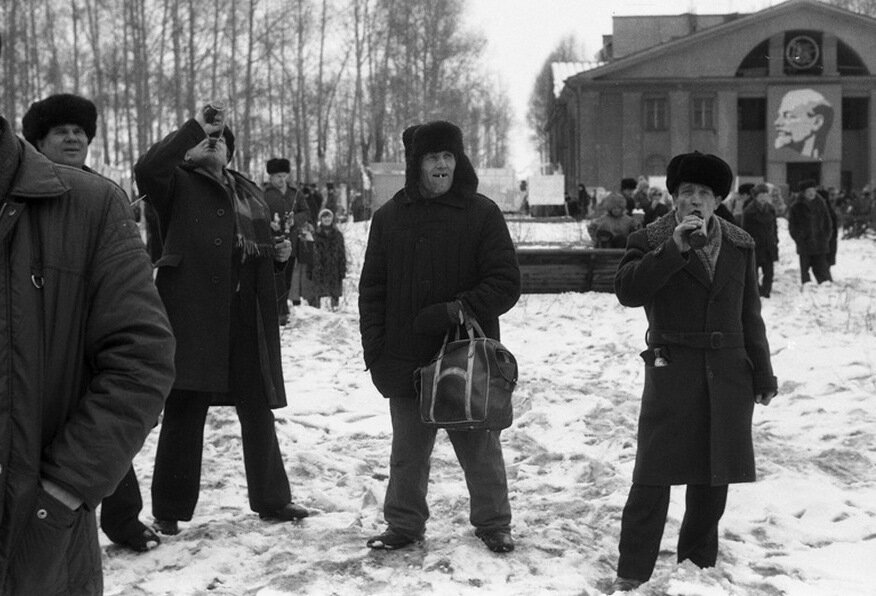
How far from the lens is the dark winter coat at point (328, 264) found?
13805 millimetres

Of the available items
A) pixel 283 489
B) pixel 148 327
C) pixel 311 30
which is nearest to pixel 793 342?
pixel 283 489

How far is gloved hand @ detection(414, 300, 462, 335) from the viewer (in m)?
4.76

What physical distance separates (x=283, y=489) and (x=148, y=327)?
10.0 ft

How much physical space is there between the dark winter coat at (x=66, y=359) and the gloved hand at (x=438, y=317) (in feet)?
7.56

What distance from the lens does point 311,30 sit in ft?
144

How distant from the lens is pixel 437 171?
16.2 feet

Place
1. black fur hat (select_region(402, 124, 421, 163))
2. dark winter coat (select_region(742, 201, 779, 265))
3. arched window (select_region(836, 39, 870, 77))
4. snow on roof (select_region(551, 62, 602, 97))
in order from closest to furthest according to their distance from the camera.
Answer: black fur hat (select_region(402, 124, 421, 163)) → dark winter coat (select_region(742, 201, 779, 265)) → arched window (select_region(836, 39, 870, 77)) → snow on roof (select_region(551, 62, 602, 97))

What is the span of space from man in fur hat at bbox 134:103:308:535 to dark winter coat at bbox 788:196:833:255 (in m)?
12.9

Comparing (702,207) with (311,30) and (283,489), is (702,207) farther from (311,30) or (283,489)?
(311,30)

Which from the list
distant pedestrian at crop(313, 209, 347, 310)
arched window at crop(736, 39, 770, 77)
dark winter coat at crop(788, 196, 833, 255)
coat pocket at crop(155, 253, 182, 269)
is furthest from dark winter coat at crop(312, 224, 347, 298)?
arched window at crop(736, 39, 770, 77)

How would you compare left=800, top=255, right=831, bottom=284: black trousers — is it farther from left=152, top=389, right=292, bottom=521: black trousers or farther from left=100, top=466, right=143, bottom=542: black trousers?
left=100, top=466, right=143, bottom=542: black trousers

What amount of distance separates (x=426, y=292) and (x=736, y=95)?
4797 centimetres

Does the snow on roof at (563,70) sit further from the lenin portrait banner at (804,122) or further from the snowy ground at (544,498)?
the snowy ground at (544,498)

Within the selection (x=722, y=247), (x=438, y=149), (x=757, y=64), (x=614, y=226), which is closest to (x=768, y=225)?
(x=614, y=226)
